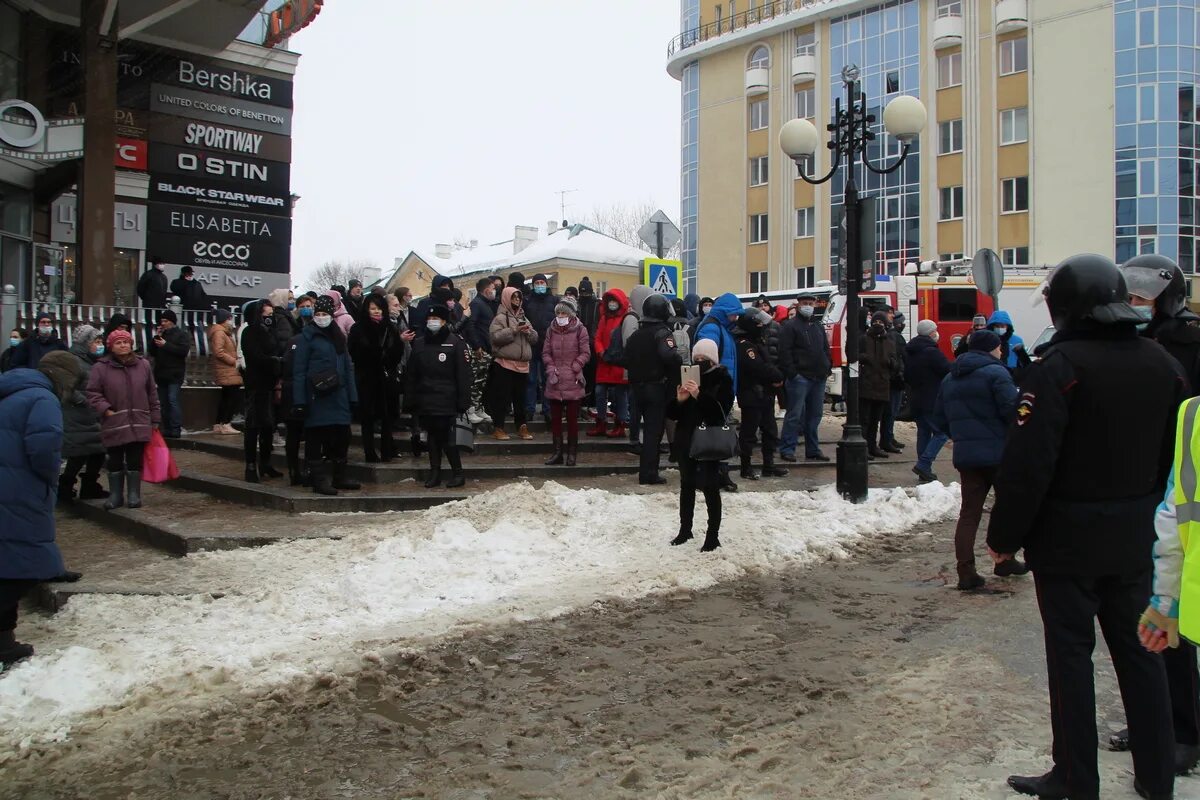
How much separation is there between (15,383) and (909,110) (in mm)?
11057

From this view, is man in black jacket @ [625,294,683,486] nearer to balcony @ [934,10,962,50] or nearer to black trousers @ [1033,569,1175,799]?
black trousers @ [1033,569,1175,799]

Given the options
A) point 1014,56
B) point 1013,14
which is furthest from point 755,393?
point 1013,14

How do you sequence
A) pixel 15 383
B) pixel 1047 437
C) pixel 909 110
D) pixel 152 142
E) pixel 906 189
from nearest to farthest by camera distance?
pixel 1047 437 < pixel 15 383 < pixel 909 110 < pixel 152 142 < pixel 906 189

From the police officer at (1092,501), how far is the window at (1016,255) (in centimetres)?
3806

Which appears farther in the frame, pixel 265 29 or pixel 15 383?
pixel 265 29

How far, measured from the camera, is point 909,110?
42.8ft

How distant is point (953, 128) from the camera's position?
41781mm

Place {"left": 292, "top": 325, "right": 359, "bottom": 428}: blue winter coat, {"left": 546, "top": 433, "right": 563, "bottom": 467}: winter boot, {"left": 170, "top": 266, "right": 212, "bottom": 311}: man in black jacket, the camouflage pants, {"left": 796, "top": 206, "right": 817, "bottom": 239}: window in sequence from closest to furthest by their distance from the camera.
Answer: {"left": 292, "top": 325, "right": 359, "bottom": 428}: blue winter coat
{"left": 546, "top": 433, "right": 563, "bottom": 467}: winter boot
the camouflage pants
{"left": 170, "top": 266, "right": 212, "bottom": 311}: man in black jacket
{"left": 796, "top": 206, "right": 817, "bottom": 239}: window

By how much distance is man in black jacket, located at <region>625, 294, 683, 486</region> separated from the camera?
11312 millimetres

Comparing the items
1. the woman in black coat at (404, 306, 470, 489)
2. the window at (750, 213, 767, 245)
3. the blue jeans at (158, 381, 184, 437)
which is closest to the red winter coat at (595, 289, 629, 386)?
the woman in black coat at (404, 306, 470, 489)

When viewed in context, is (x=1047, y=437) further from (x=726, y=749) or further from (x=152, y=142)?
(x=152, y=142)

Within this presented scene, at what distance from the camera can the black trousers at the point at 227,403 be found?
15422mm

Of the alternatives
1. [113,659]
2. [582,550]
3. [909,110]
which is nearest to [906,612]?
[582,550]

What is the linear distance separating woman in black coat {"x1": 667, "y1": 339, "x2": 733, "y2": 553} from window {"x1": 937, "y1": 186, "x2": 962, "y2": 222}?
119 feet
